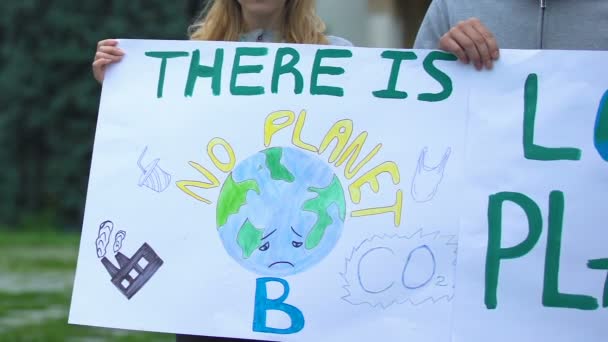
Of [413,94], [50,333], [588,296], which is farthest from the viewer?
[50,333]

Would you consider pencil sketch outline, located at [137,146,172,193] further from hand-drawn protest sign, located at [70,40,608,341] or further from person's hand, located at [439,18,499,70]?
person's hand, located at [439,18,499,70]

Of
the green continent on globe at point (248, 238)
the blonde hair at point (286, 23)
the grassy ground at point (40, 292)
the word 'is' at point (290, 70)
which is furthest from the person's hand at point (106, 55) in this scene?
the grassy ground at point (40, 292)

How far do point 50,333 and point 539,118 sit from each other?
349cm

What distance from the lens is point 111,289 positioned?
7.96 ft

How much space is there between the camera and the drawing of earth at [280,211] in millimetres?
2338

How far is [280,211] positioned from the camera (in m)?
2.37

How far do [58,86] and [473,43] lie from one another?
8702 mm

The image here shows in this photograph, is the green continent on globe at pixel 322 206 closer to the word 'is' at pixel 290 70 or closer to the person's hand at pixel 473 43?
the word 'is' at pixel 290 70

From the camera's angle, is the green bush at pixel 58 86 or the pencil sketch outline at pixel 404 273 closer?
the pencil sketch outline at pixel 404 273

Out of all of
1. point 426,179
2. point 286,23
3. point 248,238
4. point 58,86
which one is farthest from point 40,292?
point 426,179

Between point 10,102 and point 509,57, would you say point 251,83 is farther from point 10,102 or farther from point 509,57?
point 10,102

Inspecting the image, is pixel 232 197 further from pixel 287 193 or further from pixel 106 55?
pixel 106 55

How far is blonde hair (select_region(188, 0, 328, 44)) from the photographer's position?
2.61 meters

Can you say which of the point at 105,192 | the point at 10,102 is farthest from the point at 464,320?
the point at 10,102
